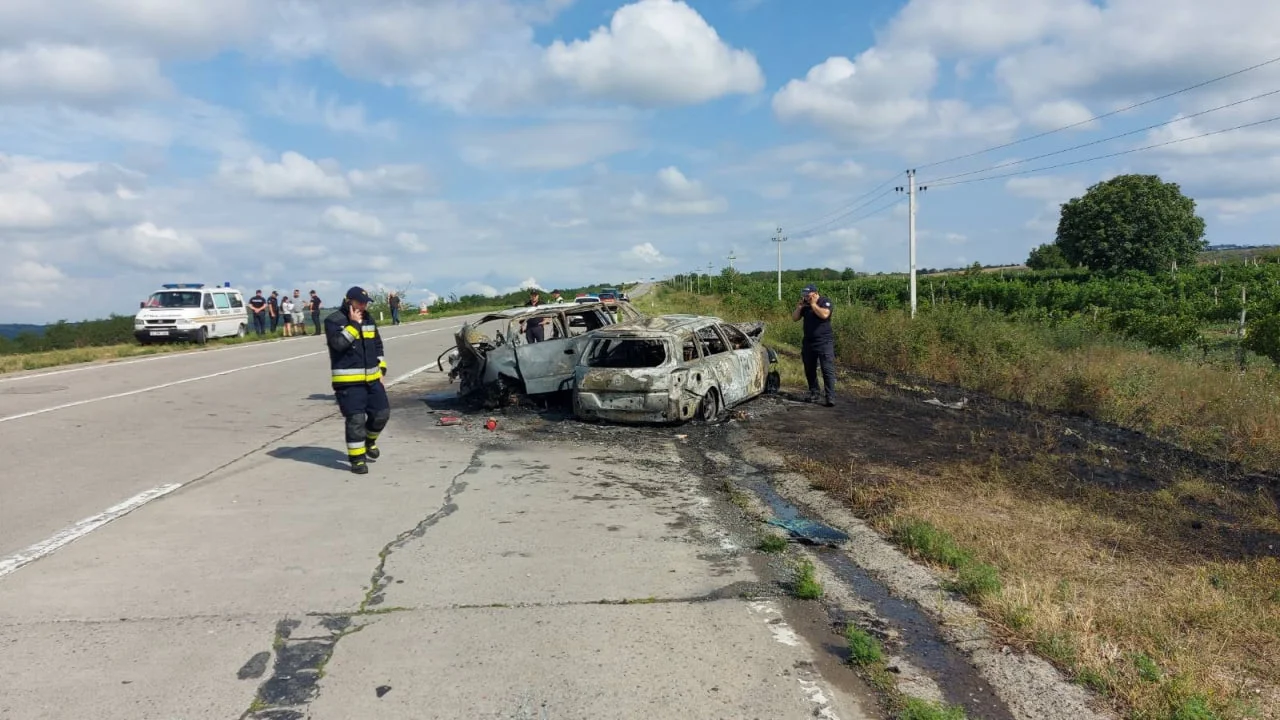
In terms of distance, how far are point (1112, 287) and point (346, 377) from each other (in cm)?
4757

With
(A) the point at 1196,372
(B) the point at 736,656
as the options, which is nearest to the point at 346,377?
(B) the point at 736,656

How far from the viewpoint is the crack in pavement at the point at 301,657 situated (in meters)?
3.42

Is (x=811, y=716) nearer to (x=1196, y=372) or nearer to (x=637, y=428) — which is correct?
(x=637, y=428)

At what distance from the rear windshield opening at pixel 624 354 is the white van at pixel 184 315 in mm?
19277

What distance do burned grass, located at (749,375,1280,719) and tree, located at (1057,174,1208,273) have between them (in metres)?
63.8

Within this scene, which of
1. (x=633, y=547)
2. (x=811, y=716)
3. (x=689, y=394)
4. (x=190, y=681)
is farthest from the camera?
(x=689, y=394)

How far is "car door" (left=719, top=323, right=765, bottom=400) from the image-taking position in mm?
12031

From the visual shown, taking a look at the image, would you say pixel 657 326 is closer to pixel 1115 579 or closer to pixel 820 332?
pixel 820 332

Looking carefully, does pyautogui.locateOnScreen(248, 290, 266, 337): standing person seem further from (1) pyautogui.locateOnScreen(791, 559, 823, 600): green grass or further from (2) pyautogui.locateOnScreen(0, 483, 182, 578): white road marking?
(1) pyautogui.locateOnScreen(791, 559, 823, 600): green grass

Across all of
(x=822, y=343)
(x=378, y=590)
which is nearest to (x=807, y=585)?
(x=378, y=590)

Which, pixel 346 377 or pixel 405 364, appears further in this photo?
pixel 405 364

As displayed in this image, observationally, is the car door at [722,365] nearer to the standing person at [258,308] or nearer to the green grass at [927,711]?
the green grass at [927,711]

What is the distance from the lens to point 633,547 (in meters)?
5.70

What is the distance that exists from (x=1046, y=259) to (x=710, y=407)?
97408 mm
